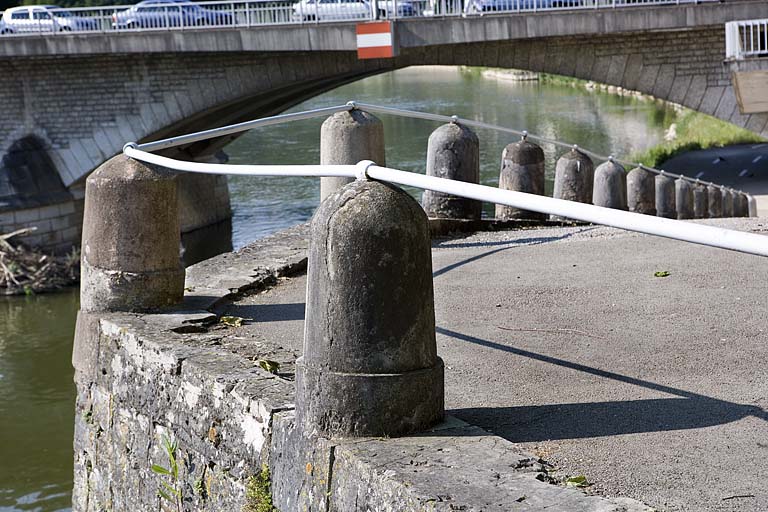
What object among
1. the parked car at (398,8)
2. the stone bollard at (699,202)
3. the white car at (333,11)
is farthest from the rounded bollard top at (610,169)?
the white car at (333,11)

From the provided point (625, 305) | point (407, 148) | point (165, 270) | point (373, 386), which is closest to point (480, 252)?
point (625, 305)

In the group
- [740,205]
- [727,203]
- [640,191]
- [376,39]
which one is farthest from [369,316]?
[376,39]

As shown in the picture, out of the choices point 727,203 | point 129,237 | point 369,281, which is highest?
point 369,281

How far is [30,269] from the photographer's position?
789 inches

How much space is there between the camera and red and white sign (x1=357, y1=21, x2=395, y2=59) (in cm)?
1944

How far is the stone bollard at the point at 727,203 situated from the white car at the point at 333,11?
23.2 feet

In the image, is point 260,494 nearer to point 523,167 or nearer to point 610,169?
point 523,167

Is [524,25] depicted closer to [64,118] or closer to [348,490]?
[64,118]

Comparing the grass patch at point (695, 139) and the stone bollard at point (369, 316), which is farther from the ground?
the stone bollard at point (369, 316)

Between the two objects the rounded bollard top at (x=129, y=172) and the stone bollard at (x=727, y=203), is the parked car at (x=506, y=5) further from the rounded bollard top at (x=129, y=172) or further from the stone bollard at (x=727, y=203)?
the rounded bollard top at (x=129, y=172)

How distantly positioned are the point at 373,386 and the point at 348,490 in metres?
0.31

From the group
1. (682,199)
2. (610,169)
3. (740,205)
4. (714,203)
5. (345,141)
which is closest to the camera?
(345,141)

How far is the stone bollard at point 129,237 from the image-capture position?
15.9 feet

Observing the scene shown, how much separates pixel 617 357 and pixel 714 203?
44.9ft
